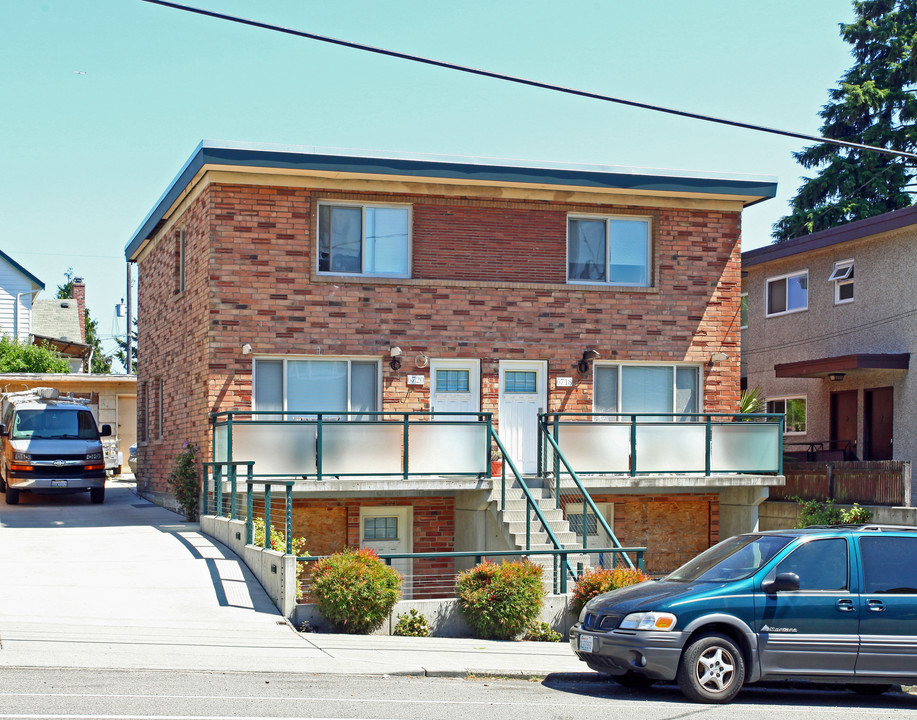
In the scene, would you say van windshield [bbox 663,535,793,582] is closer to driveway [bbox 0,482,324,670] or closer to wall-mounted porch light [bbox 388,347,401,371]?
driveway [bbox 0,482,324,670]

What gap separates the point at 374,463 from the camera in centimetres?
1828

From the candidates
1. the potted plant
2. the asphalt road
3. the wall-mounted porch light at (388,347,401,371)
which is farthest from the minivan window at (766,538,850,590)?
the wall-mounted porch light at (388,347,401,371)

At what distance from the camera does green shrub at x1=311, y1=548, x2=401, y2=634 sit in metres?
13.8

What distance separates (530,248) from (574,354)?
82.2 inches

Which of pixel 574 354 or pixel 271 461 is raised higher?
pixel 574 354

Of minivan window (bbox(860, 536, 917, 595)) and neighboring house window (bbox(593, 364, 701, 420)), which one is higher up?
neighboring house window (bbox(593, 364, 701, 420))

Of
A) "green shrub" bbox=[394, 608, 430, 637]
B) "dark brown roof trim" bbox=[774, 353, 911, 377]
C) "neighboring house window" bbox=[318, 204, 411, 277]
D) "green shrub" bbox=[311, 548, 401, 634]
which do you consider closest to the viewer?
"green shrub" bbox=[311, 548, 401, 634]

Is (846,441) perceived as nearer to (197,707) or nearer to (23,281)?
(197,707)

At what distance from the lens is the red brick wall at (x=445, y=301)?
65.5 feet

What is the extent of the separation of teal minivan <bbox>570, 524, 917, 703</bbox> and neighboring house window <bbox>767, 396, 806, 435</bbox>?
59.6 feet

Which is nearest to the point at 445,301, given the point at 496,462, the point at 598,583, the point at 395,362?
the point at 395,362

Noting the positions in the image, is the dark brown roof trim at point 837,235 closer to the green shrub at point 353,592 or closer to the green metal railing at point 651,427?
the green metal railing at point 651,427

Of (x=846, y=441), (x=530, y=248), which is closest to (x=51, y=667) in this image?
(x=530, y=248)

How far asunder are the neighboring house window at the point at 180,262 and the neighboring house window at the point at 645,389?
8.12 metres
